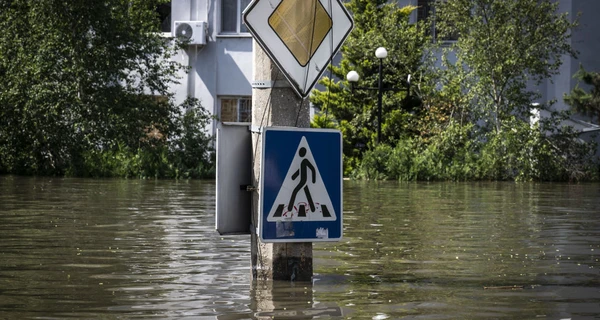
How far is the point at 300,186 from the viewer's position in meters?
8.27

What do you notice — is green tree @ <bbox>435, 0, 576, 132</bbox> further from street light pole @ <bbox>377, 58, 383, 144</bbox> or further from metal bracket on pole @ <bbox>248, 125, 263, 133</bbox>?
metal bracket on pole @ <bbox>248, 125, 263, 133</bbox>

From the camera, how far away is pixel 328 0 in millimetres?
8336

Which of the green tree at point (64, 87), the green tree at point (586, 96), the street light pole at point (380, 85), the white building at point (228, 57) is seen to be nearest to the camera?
the green tree at point (64, 87)

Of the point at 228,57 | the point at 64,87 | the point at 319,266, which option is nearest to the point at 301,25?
the point at 319,266

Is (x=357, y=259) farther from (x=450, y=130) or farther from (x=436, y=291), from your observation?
(x=450, y=130)

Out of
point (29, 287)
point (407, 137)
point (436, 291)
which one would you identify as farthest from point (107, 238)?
point (407, 137)

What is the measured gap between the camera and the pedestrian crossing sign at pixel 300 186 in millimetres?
8180

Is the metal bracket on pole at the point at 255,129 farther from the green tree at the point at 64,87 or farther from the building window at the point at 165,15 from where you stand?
the building window at the point at 165,15

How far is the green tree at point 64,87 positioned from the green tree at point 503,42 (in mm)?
9339

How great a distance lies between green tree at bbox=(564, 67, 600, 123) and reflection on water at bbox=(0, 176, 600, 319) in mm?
20380

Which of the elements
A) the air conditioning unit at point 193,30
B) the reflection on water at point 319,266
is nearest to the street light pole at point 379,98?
the air conditioning unit at point 193,30

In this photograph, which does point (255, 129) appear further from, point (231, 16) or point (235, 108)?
point (231, 16)

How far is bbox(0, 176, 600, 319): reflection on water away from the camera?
7617 mm

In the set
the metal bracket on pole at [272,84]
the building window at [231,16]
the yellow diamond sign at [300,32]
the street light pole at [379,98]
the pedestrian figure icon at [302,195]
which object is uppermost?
the building window at [231,16]
